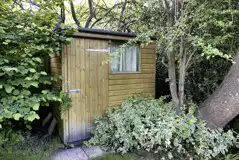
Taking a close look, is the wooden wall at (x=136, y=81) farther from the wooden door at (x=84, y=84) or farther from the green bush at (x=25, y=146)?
the green bush at (x=25, y=146)

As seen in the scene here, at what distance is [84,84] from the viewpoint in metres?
3.41

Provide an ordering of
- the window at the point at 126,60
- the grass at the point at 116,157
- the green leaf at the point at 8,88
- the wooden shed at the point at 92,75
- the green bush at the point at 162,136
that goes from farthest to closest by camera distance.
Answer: the window at the point at 126,60 → the wooden shed at the point at 92,75 → the grass at the point at 116,157 → the green bush at the point at 162,136 → the green leaf at the point at 8,88

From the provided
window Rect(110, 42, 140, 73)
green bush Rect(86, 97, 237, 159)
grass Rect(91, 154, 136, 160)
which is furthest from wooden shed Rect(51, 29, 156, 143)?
grass Rect(91, 154, 136, 160)

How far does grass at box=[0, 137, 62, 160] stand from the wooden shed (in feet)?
0.95

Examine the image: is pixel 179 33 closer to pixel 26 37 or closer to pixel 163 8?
pixel 163 8

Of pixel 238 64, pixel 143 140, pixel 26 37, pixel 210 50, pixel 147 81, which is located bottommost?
pixel 143 140

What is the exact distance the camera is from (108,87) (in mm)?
3715

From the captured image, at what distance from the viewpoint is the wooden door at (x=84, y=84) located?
3232mm

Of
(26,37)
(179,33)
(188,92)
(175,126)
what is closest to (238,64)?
(179,33)

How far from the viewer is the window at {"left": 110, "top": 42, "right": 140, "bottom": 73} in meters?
3.78

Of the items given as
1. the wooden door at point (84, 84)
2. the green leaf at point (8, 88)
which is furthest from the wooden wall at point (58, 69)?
the green leaf at point (8, 88)

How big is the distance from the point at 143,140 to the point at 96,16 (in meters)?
6.06

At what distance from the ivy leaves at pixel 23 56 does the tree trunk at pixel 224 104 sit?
2.74 metres

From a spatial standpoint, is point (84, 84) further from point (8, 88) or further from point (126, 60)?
point (8, 88)
